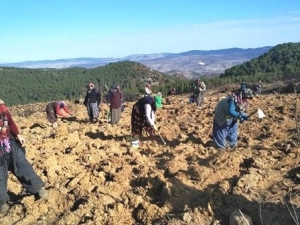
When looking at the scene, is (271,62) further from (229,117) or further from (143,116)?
(229,117)

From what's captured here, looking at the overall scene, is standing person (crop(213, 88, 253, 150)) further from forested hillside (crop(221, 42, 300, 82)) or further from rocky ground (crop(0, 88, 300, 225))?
forested hillside (crop(221, 42, 300, 82))

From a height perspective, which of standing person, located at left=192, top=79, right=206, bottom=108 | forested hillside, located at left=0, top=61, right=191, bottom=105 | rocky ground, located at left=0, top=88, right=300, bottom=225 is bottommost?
forested hillside, located at left=0, top=61, right=191, bottom=105

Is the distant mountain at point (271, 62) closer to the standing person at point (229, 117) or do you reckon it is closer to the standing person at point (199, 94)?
the standing person at point (199, 94)

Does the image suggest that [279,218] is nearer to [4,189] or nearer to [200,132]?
[4,189]

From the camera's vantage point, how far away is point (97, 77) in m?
104

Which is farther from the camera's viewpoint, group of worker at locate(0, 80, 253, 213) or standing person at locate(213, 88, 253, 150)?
standing person at locate(213, 88, 253, 150)

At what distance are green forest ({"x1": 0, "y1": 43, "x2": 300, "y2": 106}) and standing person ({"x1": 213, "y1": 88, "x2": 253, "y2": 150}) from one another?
48857 millimetres

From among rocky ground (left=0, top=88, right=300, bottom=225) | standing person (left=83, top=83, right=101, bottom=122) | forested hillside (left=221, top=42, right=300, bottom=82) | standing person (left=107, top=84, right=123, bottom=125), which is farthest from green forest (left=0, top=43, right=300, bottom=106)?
rocky ground (left=0, top=88, right=300, bottom=225)

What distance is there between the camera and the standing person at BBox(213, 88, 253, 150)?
250 inches

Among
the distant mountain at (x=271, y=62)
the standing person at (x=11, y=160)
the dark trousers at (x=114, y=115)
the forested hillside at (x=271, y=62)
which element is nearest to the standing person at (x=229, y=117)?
the standing person at (x=11, y=160)

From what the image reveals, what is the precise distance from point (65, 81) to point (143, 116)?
306 ft

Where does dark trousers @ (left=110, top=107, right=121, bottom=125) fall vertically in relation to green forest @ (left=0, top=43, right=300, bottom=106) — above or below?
above

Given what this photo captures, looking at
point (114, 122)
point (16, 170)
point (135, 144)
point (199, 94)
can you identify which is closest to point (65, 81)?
point (199, 94)

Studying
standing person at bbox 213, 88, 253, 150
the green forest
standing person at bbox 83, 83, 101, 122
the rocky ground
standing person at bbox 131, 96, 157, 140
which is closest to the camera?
the rocky ground
